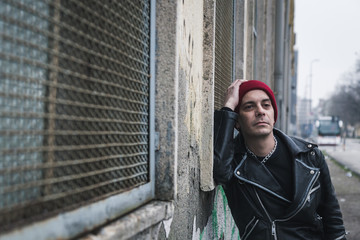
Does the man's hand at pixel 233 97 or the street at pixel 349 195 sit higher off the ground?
the man's hand at pixel 233 97

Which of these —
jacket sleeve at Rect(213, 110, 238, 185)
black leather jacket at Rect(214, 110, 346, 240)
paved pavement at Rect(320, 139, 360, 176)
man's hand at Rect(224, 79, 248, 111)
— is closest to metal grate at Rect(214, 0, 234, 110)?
man's hand at Rect(224, 79, 248, 111)

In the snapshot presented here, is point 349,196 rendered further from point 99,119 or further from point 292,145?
point 99,119

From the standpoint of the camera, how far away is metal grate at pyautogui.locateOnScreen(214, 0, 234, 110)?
137 inches

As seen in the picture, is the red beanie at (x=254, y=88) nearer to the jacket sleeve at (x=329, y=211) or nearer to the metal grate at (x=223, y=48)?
the metal grate at (x=223, y=48)

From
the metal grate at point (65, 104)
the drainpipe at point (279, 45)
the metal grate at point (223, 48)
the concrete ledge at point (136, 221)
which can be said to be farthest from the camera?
the drainpipe at point (279, 45)

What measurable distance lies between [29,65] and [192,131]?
59.4 inches

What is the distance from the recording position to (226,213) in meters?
3.83

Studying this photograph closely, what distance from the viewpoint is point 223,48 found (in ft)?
12.8

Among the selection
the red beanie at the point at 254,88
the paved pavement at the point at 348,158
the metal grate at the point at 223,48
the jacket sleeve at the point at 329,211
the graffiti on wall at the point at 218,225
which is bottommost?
the paved pavement at the point at 348,158

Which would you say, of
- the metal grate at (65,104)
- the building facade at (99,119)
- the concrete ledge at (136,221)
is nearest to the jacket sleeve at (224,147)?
the building facade at (99,119)

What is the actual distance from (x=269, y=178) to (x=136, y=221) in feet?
→ 5.00

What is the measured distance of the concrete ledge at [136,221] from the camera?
49.4 inches

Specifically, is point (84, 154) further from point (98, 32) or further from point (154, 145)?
point (154, 145)

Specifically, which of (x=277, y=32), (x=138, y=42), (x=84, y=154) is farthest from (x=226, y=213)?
(x=277, y=32)
